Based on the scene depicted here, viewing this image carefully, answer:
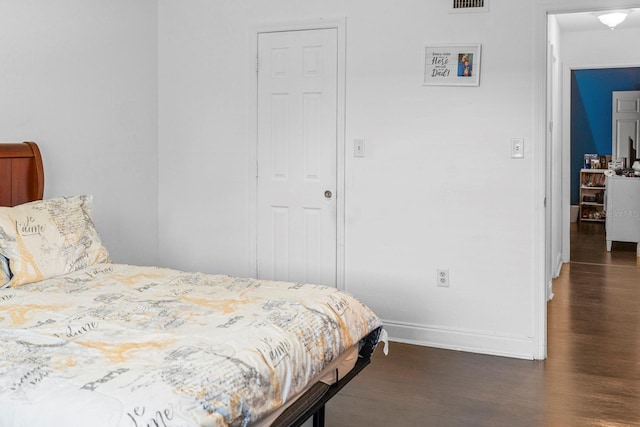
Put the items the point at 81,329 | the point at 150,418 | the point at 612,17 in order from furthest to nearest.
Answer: the point at 612,17 < the point at 81,329 < the point at 150,418

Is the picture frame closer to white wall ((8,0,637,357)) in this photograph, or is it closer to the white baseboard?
white wall ((8,0,637,357))

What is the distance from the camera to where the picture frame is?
→ 390 cm

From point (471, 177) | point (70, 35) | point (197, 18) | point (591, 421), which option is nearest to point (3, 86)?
point (70, 35)

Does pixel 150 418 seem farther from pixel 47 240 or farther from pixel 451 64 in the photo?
pixel 451 64

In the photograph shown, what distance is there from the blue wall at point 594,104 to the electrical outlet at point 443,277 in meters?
7.46

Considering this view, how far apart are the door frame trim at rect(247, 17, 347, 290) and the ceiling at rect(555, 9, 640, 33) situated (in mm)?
2948

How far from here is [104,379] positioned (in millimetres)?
1641

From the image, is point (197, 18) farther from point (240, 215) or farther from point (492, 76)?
point (492, 76)

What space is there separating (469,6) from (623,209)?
514 cm

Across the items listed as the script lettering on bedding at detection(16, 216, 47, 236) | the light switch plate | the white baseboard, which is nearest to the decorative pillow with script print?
the script lettering on bedding at detection(16, 216, 47, 236)

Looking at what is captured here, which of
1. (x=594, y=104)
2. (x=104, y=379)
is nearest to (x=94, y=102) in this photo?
(x=104, y=379)

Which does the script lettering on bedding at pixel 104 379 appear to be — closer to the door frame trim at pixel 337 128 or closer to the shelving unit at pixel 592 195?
the door frame trim at pixel 337 128

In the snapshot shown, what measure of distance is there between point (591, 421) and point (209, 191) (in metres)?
2.96

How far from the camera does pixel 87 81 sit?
4117 mm
